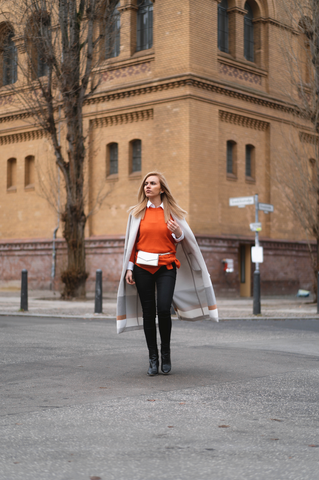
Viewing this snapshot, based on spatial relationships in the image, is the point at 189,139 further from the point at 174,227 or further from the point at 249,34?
the point at 174,227

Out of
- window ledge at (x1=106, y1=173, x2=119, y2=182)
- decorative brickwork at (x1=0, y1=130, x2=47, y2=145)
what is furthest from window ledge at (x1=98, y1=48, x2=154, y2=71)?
decorative brickwork at (x1=0, y1=130, x2=47, y2=145)

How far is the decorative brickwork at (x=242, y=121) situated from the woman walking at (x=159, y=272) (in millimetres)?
18918

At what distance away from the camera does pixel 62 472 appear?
10.8 ft

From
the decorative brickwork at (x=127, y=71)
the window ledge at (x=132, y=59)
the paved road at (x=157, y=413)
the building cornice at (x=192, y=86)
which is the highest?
the window ledge at (x=132, y=59)

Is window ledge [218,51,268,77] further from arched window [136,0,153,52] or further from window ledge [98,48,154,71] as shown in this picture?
arched window [136,0,153,52]

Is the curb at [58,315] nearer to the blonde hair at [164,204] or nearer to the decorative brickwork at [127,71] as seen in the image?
the blonde hair at [164,204]

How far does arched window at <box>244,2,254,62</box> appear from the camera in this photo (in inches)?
1044

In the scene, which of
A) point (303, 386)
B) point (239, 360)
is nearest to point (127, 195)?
point (239, 360)

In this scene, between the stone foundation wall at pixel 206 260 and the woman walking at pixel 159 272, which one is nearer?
the woman walking at pixel 159 272

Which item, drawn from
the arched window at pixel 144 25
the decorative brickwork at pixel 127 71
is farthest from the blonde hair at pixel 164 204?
the arched window at pixel 144 25

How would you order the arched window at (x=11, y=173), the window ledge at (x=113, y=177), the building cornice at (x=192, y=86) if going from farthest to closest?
the arched window at (x=11, y=173) < the window ledge at (x=113, y=177) < the building cornice at (x=192, y=86)

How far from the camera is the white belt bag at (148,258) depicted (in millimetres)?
6105

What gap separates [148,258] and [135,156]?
19.5 m

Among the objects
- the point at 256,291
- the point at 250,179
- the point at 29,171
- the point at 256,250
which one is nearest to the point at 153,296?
the point at 256,291
